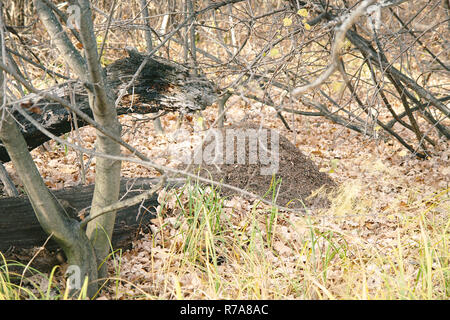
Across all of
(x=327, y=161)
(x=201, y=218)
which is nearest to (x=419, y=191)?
(x=327, y=161)

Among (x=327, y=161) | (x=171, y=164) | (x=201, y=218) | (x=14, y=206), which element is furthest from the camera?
(x=327, y=161)

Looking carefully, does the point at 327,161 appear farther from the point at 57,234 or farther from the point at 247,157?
the point at 57,234

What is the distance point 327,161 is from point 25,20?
7.61m

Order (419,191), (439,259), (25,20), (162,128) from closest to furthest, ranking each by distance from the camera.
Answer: (439,259), (419,191), (162,128), (25,20)

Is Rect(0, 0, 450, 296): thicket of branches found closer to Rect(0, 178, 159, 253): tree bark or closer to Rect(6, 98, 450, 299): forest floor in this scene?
Rect(6, 98, 450, 299): forest floor

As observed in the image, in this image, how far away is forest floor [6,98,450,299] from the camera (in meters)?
2.79

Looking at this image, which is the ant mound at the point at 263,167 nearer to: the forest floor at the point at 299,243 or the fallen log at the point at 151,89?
the forest floor at the point at 299,243

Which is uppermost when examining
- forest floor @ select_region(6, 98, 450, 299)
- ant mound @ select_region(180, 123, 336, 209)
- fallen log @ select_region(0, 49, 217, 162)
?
fallen log @ select_region(0, 49, 217, 162)

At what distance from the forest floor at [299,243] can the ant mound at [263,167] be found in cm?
22

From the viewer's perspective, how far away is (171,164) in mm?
5262

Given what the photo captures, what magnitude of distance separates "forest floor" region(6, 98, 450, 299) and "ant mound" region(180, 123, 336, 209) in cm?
22

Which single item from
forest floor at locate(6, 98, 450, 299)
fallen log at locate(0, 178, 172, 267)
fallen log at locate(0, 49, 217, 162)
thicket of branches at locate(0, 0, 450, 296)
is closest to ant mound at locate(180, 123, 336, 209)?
forest floor at locate(6, 98, 450, 299)

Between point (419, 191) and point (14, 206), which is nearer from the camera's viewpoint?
point (14, 206)
